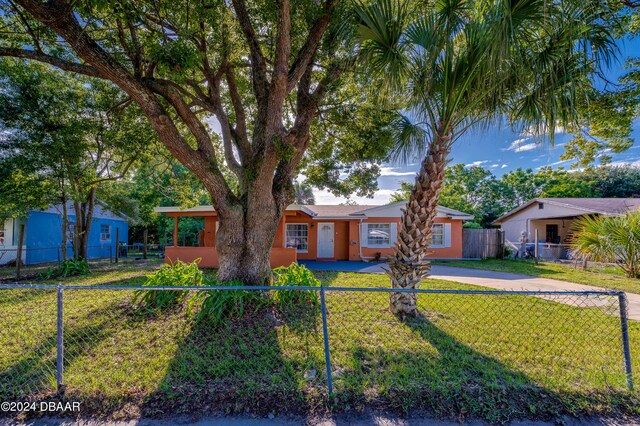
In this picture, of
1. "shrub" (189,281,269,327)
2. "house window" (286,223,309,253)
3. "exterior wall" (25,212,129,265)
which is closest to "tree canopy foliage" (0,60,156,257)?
"exterior wall" (25,212,129,265)

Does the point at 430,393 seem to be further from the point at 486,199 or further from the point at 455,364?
the point at 486,199

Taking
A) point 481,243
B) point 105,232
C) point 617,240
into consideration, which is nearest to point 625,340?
point 617,240

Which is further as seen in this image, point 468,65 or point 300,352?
point 468,65

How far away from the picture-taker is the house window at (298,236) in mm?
15078

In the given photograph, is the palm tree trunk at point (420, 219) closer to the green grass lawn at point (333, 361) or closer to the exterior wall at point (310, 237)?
the green grass lawn at point (333, 361)

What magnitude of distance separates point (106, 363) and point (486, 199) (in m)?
33.3

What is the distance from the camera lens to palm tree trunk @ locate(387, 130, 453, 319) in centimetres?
458

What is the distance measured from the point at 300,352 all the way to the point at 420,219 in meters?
2.81

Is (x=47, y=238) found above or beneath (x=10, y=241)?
above

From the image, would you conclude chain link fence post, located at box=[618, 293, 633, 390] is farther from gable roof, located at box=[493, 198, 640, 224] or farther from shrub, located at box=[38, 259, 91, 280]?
gable roof, located at box=[493, 198, 640, 224]

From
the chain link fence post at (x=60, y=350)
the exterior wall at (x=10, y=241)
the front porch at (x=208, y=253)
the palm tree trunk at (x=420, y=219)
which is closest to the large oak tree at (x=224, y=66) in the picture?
the palm tree trunk at (x=420, y=219)

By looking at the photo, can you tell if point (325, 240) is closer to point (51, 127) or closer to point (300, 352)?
point (300, 352)

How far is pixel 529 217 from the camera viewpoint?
19031 mm

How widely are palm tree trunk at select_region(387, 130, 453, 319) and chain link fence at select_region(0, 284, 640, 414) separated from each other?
86 centimetres
